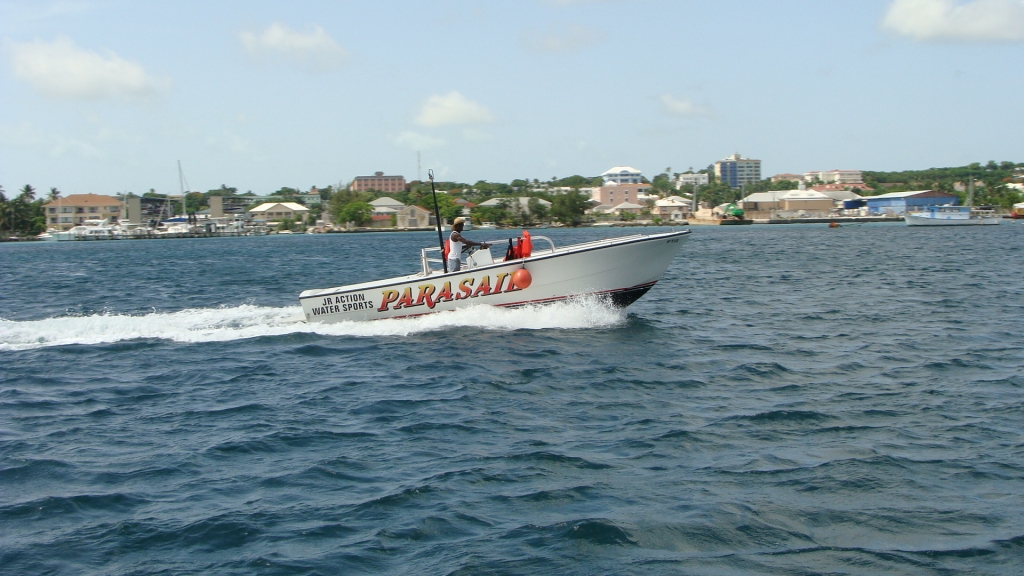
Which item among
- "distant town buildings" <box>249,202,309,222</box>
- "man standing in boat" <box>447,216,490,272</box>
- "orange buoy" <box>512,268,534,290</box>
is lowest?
"orange buoy" <box>512,268,534,290</box>

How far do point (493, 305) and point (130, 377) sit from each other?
678cm

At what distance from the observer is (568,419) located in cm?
1059

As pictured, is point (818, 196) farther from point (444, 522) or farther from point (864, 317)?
point (444, 522)

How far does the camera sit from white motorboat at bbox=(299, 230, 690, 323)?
55.7 feet

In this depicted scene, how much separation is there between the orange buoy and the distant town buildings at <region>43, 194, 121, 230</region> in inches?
5984

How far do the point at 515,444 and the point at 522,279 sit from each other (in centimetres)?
760

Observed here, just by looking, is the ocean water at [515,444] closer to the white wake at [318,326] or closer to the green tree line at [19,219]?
the white wake at [318,326]

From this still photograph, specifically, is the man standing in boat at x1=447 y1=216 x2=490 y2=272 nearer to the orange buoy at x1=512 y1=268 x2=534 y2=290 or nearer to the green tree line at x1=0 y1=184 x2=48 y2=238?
the orange buoy at x1=512 y1=268 x2=534 y2=290

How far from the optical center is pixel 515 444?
377 inches

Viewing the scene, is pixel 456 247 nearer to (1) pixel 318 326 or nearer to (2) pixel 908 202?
(1) pixel 318 326

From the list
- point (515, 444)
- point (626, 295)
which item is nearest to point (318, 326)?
point (626, 295)

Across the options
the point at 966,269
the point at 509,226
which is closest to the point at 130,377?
the point at 966,269

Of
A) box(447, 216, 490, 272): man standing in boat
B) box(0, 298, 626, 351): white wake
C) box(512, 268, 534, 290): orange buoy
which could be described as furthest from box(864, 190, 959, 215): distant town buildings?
box(447, 216, 490, 272): man standing in boat

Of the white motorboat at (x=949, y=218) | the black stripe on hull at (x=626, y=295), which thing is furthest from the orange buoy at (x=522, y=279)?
the white motorboat at (x=949, y=218)
